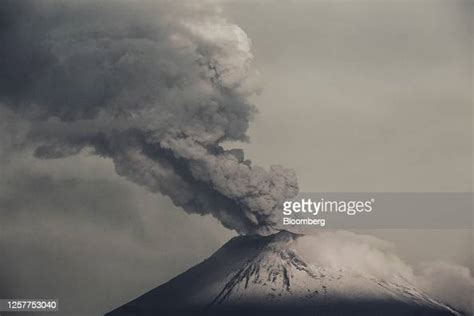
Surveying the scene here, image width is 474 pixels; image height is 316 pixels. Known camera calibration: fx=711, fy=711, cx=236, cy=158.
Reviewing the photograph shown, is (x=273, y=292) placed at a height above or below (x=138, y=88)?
below

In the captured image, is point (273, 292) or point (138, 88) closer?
point (138, 88)

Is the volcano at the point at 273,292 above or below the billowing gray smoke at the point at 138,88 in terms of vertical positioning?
below

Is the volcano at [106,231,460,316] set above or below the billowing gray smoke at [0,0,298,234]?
below

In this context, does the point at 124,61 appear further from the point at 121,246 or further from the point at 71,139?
the point at 121,246

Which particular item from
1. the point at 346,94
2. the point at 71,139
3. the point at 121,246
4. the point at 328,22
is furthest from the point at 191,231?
the point at 328,22
